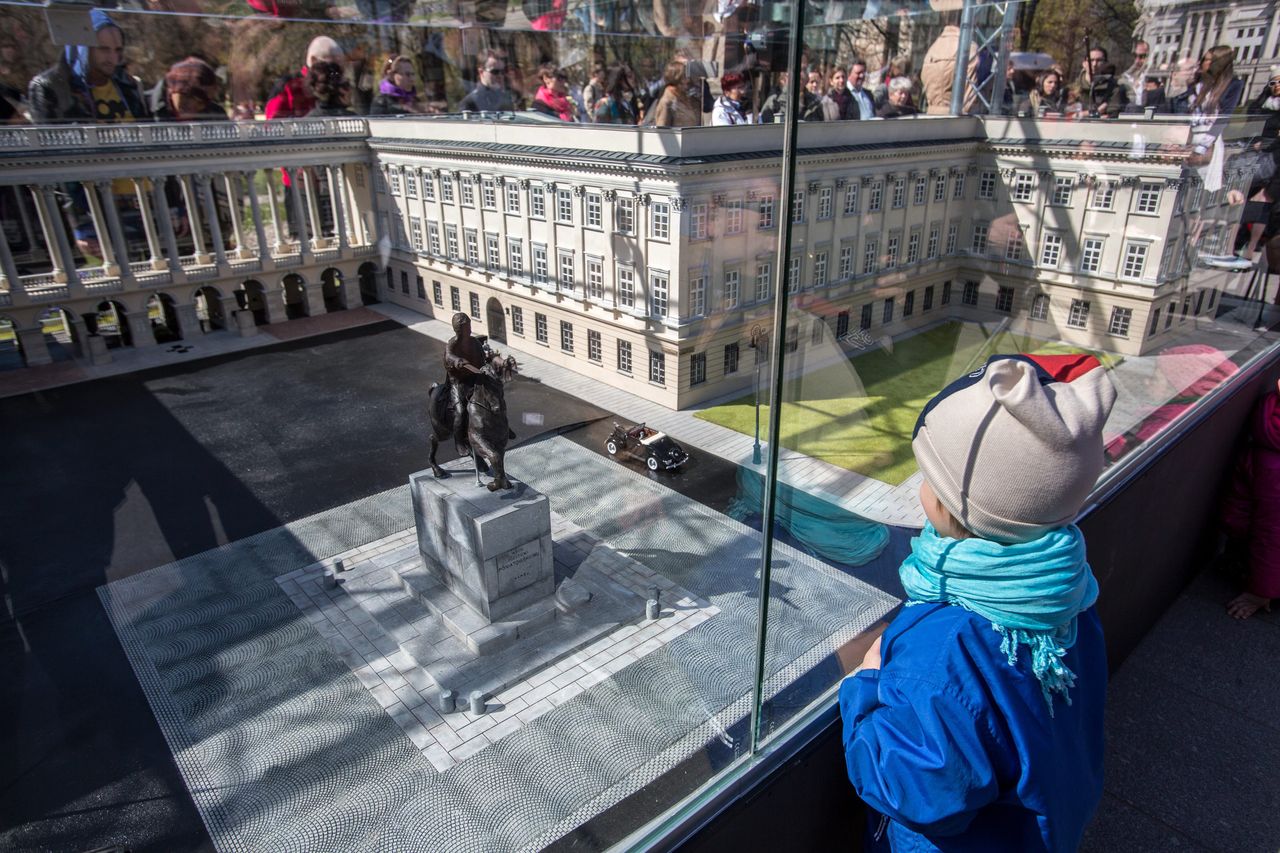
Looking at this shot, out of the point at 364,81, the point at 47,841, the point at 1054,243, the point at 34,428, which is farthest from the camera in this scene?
the point at 364,81

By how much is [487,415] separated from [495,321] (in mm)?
6427

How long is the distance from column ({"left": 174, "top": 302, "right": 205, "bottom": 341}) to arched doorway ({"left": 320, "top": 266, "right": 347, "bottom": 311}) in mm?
4476

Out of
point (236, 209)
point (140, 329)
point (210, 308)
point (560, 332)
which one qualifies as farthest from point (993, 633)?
point (236, 209)

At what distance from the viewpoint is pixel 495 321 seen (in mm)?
16312

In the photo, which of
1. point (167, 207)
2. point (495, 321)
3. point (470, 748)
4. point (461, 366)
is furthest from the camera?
point (167, 207)

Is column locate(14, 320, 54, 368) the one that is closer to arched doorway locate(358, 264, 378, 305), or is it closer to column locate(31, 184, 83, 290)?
column locate(31, 184, 83, 290)

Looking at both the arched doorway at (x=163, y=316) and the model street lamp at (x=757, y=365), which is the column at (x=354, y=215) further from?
the model street lamp at (x=757, y=365)

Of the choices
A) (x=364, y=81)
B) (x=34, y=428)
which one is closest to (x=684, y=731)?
(x=34, y=428)

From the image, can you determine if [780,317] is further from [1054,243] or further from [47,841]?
[47,841]

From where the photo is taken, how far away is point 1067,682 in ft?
7.47

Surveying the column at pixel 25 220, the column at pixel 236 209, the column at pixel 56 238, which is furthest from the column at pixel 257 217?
the column at pixel 25 220

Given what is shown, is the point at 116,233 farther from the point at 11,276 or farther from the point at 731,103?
the point at 731,103

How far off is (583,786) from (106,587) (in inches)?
429

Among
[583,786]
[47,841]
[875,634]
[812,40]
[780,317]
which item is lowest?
[47,841]
